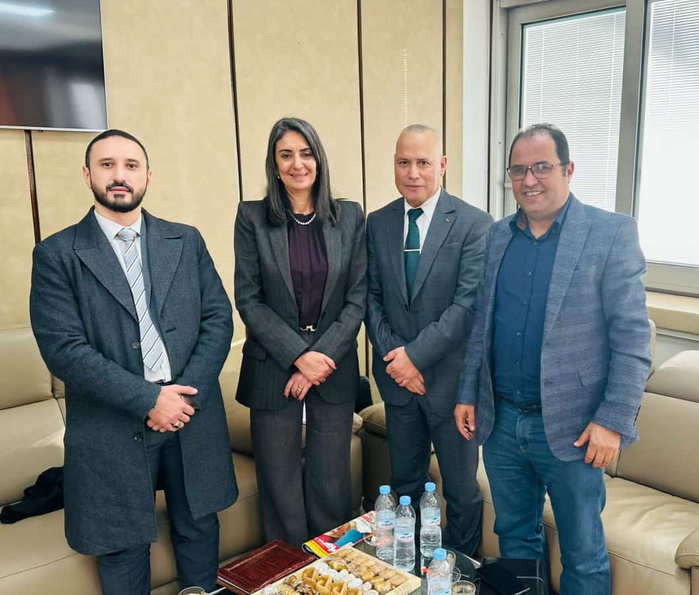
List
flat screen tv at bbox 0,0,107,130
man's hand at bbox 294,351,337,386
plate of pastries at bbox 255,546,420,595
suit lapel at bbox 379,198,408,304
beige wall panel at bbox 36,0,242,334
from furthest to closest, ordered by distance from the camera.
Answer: beige wall panel at bbox 36,0,242,334
flat screen tv at bbox 0,0,107,130
suit lapel at bbox 379,198,408,304
man's hand at bbox 294,351,337,386
plate of pastries at bbox 255,546,420,595

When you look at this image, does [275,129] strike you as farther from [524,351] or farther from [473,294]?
[524,351]

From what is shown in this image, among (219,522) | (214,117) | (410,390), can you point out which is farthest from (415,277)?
(214,117)

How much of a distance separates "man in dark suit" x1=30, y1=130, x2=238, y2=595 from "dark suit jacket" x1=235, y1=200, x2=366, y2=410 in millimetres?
197

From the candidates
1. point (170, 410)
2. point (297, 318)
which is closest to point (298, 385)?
point (297, 318)

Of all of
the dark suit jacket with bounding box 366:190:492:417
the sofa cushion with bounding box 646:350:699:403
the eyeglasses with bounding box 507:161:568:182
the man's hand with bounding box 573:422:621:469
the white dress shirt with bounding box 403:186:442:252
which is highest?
the eyeglasses with bounding box 507:161:568:182

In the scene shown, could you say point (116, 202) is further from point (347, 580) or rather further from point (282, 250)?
point (347, 580)

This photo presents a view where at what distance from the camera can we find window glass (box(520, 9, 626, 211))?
3.73m

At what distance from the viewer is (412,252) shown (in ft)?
7.77

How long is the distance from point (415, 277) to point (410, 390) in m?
0.41

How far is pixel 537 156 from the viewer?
73.3 inches

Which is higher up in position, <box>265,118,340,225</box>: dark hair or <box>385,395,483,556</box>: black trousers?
<box>265,118,340,225</box>: dark hair

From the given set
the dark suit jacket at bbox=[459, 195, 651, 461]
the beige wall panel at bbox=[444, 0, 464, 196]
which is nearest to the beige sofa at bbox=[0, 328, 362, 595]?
the dark suit jacket at bbox=[459, 195, 651, 461]

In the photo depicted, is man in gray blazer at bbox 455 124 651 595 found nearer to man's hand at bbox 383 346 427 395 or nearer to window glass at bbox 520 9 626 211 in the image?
man's hand at bbox 383 346 427 395

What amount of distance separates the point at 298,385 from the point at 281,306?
0.28 metres
